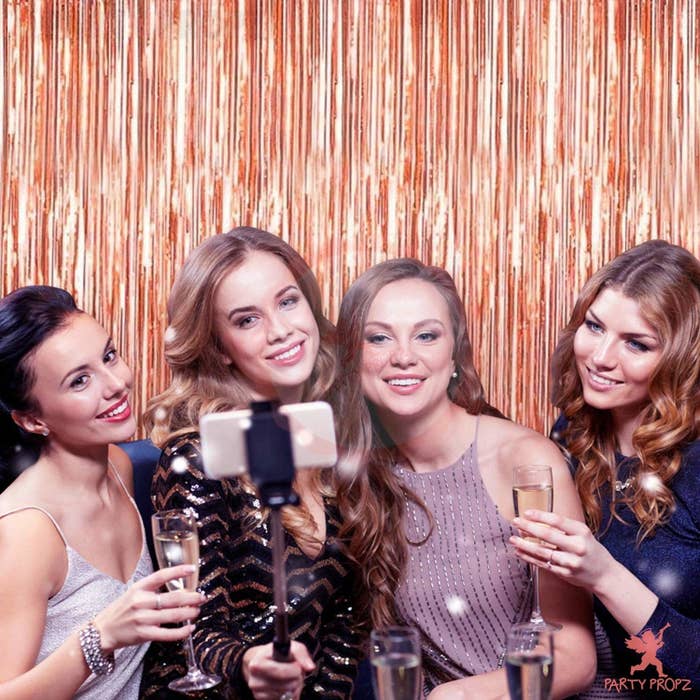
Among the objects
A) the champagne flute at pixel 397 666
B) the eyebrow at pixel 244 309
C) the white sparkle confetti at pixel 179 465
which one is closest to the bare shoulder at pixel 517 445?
the eyebrow at pixel 244 309

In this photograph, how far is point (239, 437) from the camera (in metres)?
0.79

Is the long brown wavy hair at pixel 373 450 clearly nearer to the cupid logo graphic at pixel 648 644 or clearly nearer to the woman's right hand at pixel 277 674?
the cupid logo graphic at pixel 648 644

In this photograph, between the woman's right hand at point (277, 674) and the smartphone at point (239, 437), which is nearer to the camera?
the smartphone at point (239, 437)

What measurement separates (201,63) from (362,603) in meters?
1.45

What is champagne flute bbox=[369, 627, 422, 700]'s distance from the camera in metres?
1.07

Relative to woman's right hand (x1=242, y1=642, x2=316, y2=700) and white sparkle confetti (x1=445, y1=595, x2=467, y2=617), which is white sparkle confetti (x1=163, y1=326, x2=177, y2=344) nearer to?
white sparkle confetti (x1=445, y1=595, x2=467, y2=617)

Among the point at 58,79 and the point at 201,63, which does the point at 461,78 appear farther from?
the point at 58,79

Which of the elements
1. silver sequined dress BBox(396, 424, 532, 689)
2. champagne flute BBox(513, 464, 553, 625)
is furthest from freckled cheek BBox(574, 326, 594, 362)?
champagne flute BBox(513, 464, 553, 625)

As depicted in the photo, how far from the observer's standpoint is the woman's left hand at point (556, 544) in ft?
4.67

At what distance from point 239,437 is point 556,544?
800 millimetres

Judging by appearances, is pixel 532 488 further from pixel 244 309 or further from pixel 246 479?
pixel 244 309

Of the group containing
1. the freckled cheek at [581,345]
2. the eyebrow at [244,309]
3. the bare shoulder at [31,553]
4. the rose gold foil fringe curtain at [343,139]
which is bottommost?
the bare shoulder at [31,553]

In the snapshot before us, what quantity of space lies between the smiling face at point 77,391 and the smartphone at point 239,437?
90cm

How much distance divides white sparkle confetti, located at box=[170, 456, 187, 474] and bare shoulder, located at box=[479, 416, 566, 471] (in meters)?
0.59
